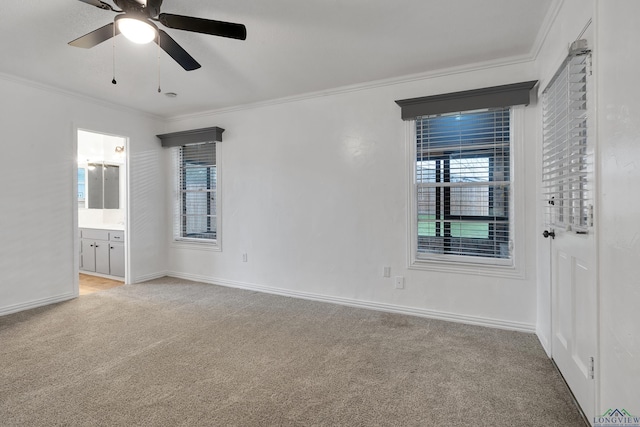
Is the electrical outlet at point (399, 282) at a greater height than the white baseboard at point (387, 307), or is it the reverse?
the electrical outlet at point (399, 282)

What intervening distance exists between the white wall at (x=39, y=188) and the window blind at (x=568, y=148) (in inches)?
193

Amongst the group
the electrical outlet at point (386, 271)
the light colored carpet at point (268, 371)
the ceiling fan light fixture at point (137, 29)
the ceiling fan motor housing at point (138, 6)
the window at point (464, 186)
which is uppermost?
the ceiling fan motor housing at point (138, 6)

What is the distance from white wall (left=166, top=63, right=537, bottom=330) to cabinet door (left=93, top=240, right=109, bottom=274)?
176 centimetres

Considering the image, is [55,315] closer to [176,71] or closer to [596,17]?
[176,71]

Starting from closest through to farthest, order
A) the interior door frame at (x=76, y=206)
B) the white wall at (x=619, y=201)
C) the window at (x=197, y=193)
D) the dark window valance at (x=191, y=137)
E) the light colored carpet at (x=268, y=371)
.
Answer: the white wall at (x=619, y=201) < the light colored carpet at (x=268, y=371) < the interior door frame at (x=76, y=206) < the dark window valance at (x=191, y=137) < the window at (x=197, y=193)

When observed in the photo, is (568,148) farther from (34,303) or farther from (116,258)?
(116,258)

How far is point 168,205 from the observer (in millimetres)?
5055

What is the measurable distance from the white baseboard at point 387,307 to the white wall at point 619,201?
1573 millimetres

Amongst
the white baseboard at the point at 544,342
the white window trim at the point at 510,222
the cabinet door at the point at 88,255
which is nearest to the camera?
the white baseboard at the point at 544,342

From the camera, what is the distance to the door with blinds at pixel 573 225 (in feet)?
5.42

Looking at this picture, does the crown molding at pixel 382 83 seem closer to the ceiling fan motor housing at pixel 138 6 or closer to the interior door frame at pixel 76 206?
the interior door frame at pixel 76 206

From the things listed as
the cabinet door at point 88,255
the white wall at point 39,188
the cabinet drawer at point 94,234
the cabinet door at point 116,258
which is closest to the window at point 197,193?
the cabinet door at point 116,258

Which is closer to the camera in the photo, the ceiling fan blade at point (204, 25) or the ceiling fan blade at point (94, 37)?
the ceiling fan blade at point (204, 25)

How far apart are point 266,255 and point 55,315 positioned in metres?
2.29
